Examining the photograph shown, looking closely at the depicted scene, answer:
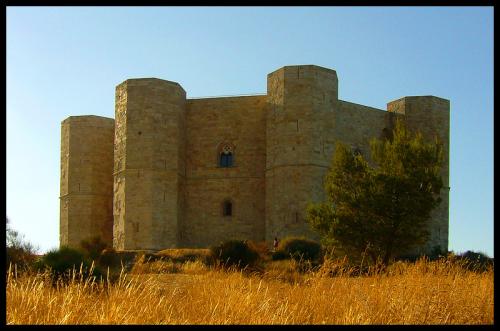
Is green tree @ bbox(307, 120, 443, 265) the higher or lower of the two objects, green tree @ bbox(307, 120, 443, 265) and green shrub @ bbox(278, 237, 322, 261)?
the higher

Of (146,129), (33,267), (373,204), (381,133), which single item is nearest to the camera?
(33,267)

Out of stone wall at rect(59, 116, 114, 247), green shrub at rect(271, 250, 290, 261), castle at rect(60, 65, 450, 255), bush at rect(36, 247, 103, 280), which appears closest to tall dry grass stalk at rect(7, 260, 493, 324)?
bush at rect(36, 247, 103, 280)

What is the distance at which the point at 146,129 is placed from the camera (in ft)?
89.6

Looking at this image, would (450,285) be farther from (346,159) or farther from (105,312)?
(346,159)

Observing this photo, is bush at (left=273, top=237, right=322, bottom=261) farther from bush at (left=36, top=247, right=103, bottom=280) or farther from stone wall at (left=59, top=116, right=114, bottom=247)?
stone wall at (left=59, top=116, right=114, bottom=247)

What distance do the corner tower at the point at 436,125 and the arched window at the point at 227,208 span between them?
8039 millimetres

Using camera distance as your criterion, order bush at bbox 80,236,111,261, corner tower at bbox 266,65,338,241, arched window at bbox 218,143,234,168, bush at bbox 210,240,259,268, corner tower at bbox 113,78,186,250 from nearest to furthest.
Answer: bush at bbox 210,240,259,268, bush at bbox 80,236,111,261, corner tower at bbox 266,65,338,241, corner tower at bbox 113,78,186,250, arched window at bbox 218,143,234,168

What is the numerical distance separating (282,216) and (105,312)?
20.0m

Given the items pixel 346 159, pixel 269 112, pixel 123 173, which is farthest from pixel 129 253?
pixel 346 159

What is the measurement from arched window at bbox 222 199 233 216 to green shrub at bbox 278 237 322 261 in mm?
4591

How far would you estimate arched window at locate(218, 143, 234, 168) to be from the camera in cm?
2906

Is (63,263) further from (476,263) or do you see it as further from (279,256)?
(279,256)

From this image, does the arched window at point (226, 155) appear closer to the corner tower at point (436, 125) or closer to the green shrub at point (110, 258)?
the green shrub at point (110, 258)

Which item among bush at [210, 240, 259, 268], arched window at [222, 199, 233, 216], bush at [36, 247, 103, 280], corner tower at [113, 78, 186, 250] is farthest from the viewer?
arched window at [222, 199, 233, 216]
